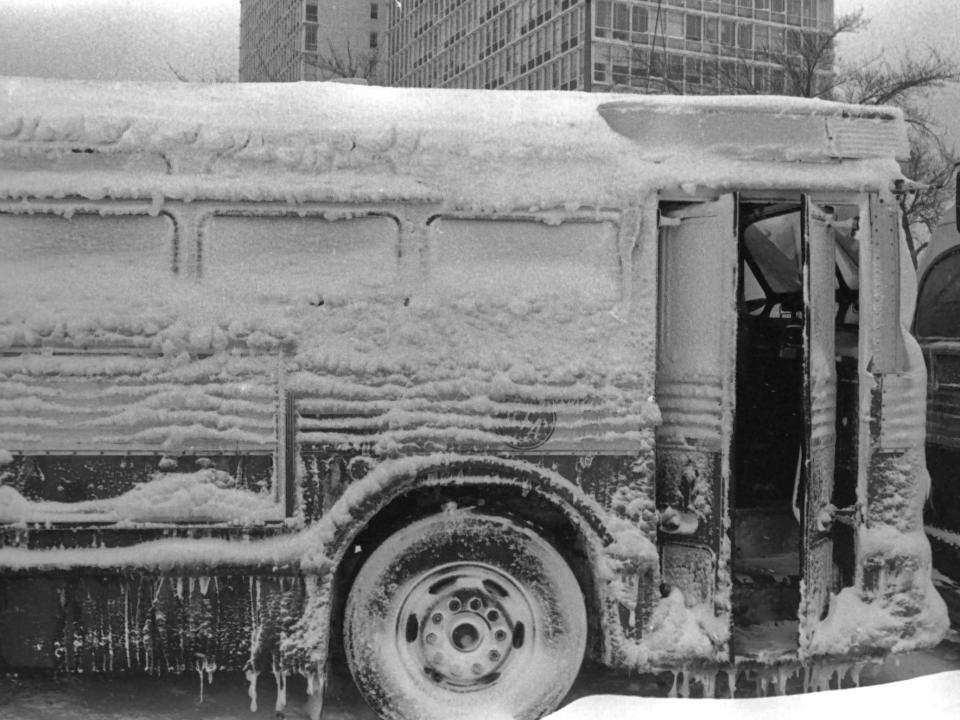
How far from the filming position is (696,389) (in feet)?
15.2

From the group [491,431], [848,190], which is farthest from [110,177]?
[848,190]

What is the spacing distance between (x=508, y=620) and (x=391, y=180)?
6.85 feet

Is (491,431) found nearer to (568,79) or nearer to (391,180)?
(391,180)

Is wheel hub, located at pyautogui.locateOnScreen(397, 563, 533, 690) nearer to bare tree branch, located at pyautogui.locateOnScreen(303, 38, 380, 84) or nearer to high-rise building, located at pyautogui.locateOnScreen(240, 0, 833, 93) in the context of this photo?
bare tree branch, located at pyautogui.locateOnScreen(303, 38, 380, 84)

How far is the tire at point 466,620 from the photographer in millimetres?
4457

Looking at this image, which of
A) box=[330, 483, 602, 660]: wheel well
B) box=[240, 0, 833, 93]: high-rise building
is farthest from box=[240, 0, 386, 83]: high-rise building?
box=[330, 483, 602, 660]: wheel well

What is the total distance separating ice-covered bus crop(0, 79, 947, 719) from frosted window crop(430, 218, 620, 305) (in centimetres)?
1

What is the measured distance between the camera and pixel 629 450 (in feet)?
14.6

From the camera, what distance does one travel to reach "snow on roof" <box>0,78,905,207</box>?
4.36 metres

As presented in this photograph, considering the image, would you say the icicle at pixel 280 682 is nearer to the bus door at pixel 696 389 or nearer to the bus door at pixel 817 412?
the bus door at pixel 696 389

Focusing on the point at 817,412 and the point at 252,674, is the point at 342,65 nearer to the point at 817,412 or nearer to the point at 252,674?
the point at 817,412

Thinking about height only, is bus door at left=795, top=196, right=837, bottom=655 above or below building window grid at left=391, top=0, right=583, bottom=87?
below

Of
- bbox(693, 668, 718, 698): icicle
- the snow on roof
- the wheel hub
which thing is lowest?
bbox(693, 668, 718, 698): icicle

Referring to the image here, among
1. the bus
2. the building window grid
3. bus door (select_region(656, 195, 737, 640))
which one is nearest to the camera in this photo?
bus door (select_region(656, 195, 737, 640))
